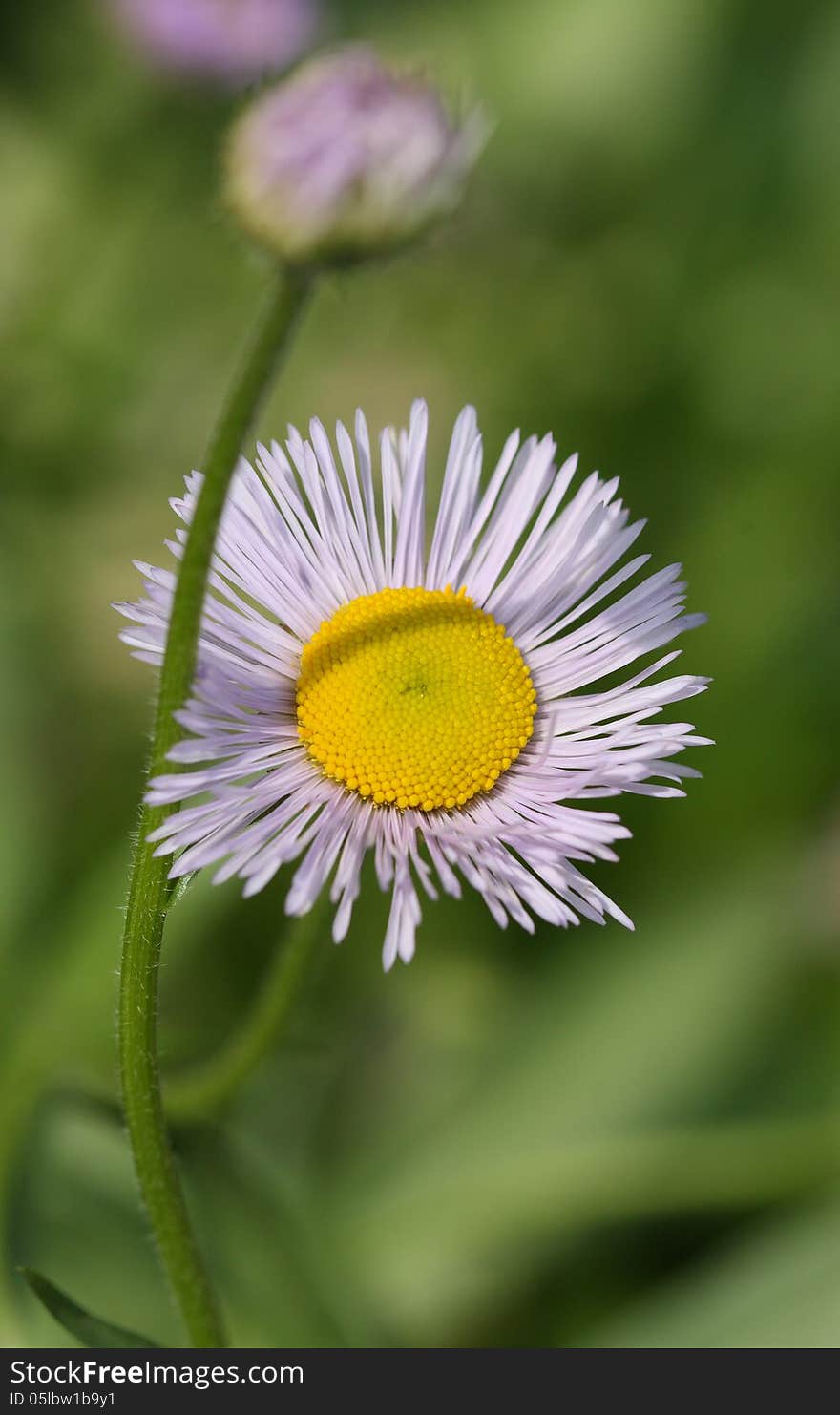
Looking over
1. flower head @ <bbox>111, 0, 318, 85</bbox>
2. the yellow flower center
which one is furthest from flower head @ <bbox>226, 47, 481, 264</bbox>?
flower head @ <bbox>111, 0, 318, 85</bbox>

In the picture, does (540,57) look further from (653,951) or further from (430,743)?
(430,743)

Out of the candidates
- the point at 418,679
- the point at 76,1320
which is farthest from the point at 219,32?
the point at 76,1320

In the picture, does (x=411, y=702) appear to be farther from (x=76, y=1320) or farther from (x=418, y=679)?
(x=76, y=1320)

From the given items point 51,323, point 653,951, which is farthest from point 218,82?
point 653,951

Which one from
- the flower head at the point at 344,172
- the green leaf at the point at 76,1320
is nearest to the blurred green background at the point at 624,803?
the flower head at the point at 344,172

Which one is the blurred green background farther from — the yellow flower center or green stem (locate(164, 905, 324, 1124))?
the yellow flower center

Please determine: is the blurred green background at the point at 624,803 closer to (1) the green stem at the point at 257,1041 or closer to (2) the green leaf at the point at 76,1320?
(1) the green stem at the point at 257,1041
